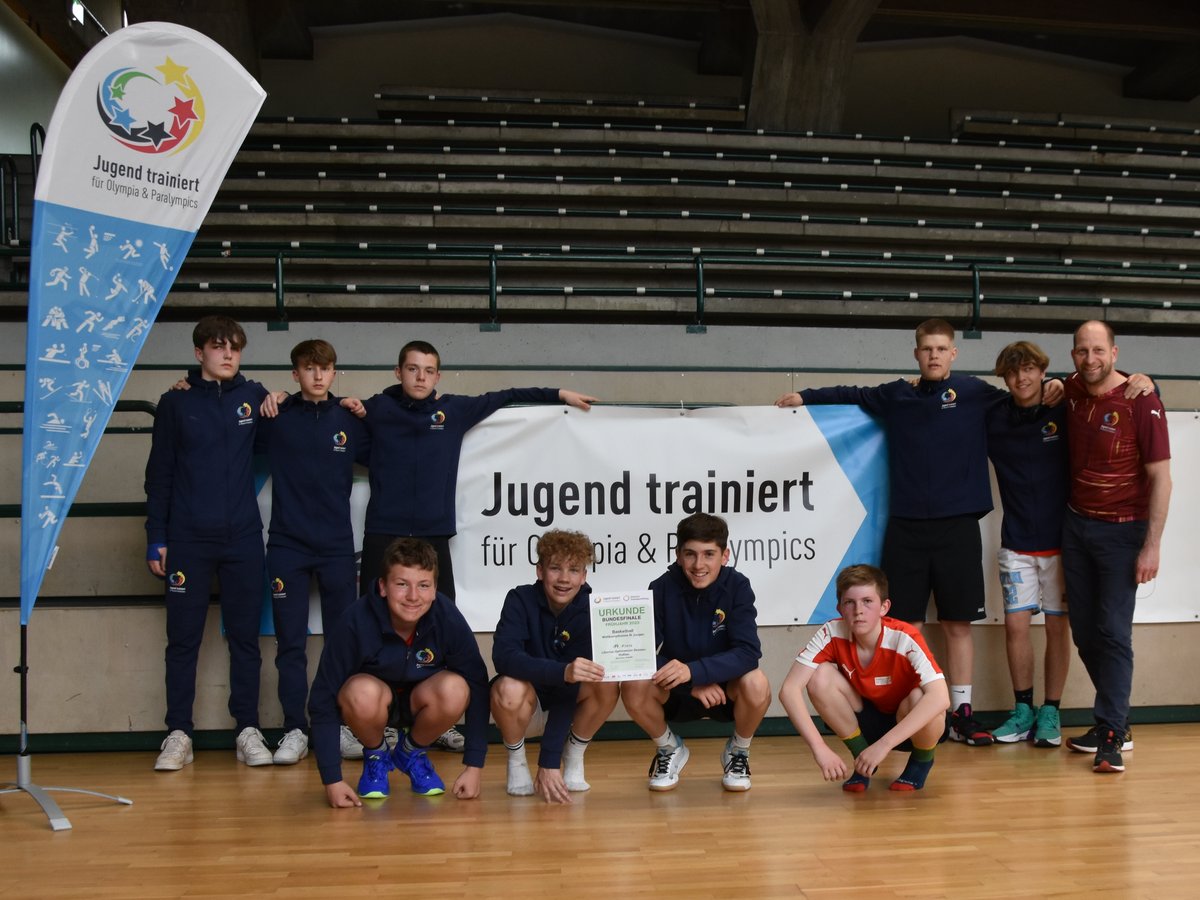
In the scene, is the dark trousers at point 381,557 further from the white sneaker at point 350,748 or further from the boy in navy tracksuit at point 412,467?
the white sneaker at point 350,748

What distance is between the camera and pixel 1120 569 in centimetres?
456

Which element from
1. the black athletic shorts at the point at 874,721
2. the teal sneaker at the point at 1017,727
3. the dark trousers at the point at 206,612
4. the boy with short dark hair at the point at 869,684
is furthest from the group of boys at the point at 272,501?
the teal sneaker at the point at 1017,727

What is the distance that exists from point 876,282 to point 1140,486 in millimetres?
7361

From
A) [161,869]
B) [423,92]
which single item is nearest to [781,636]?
[161,869]

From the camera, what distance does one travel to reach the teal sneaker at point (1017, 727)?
4.89 meters

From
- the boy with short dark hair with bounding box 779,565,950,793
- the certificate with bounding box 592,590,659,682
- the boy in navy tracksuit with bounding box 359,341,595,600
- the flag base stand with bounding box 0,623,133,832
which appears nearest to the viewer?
the flag base stand with bounding box 0,623,133,832

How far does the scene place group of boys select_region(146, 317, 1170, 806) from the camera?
3930mm

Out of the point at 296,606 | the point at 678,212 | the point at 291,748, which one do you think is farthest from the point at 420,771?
the point at 678,212

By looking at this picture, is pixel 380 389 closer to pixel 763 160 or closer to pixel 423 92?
pixel 763 160

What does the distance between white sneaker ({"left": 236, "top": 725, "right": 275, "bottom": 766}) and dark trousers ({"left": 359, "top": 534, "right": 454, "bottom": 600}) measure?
2.52ft

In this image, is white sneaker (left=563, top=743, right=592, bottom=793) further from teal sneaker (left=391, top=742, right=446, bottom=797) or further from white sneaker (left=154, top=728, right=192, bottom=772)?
white sneaker (left=154, top=728, right=192, bottom=772)

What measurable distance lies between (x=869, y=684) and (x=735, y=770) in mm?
620

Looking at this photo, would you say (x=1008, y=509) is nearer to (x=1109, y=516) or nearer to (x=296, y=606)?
(x=1109, y=516)

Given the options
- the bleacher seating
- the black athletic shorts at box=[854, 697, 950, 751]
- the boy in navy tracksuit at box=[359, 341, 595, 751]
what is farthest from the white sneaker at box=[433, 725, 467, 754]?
the bleacher seating
